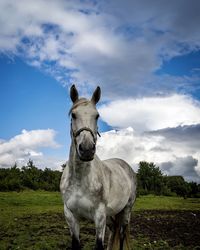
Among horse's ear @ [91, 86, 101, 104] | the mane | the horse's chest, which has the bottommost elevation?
the horse's chest

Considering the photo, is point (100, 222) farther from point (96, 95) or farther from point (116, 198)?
point (96, 95)

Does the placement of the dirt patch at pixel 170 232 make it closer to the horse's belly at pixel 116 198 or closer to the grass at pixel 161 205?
the horse's belly at pixel 116 198

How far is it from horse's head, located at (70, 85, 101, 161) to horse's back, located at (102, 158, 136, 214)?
1381 mm

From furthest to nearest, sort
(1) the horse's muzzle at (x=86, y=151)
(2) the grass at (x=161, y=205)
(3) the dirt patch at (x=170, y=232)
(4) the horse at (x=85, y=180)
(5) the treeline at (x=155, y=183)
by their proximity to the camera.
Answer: (5) the treeline at (x=155, y=183)
(2) the grass at (x=161, y=205)
(3) the dirt patch at (x=170, y=232)
(4) the horse at (x=85, y=180)
(1) the horse's muzzle at (x=86, y=151)

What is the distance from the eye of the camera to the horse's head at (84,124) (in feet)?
14.8

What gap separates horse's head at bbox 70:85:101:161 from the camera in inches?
177

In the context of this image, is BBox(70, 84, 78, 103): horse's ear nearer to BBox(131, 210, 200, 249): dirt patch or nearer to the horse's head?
the horse's head

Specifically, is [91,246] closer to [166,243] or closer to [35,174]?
[166,243]

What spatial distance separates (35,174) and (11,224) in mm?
25062

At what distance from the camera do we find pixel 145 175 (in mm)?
47094

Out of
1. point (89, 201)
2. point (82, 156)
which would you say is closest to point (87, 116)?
point (82, 156)

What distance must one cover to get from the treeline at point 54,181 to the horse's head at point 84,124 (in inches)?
1100

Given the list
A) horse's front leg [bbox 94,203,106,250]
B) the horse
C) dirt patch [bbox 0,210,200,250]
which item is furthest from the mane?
dirt patch [bbox 0,210,200,250]

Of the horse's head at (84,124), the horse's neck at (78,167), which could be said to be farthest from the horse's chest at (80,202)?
the horse's head at (84,124)
